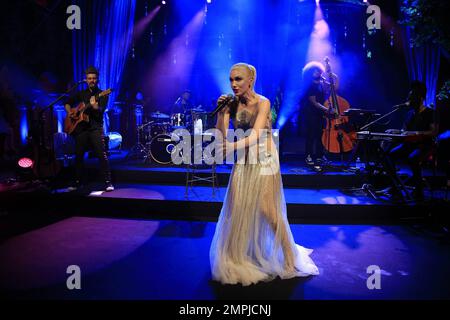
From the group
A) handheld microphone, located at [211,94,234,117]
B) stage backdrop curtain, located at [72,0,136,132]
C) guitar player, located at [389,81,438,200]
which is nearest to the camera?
handheld microphone, located at [211,94,234,117]

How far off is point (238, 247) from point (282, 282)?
0.52 meters

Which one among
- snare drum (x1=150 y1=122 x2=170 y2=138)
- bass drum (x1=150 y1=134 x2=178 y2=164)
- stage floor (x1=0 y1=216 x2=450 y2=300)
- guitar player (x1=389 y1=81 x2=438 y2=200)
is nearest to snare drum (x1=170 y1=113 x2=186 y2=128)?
snare drum (x1=150 y1=122 x2=170 y2=138)

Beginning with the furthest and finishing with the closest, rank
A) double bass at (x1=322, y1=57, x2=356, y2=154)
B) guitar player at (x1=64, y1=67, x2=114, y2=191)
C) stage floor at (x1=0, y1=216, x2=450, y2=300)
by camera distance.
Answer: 1. double bass at (x1=322, y1=57, x2=356, y2=154)
2. guitar player at (x1=64, y1=67, x2=114, y2=191)
3. stage floor at (x1=0, y1=216, x2=450, y2=300)

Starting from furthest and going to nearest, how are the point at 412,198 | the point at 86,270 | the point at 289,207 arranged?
the point at 412,198
the point at 289,207
the point at 86,270

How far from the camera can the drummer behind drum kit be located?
7.50m

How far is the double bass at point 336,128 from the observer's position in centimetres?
655

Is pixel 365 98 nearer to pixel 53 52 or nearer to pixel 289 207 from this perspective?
pixel 289 207

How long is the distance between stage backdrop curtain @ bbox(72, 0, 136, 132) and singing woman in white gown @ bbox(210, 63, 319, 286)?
6561 mm

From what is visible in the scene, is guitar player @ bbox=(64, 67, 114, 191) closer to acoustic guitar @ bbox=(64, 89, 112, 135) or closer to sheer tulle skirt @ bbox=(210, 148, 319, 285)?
acoustic guitar @ bbox=(64, 89, 112, 135)

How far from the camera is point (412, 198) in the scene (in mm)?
5309

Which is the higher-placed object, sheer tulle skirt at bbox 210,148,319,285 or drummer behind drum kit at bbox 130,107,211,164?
drummer behind drum kit at bbox 130,107,211,164

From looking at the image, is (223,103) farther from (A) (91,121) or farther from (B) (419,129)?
(B) (419,129)

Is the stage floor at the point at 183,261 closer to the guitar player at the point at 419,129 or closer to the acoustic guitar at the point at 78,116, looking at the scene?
the guitar player at the point at 419,129
